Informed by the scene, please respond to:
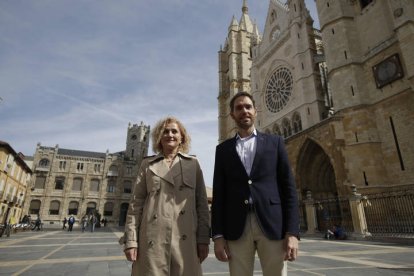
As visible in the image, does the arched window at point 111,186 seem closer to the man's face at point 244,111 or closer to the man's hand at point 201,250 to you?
the man's hand at point 201,250

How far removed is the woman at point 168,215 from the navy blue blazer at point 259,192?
0.59ft

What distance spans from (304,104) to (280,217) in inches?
751

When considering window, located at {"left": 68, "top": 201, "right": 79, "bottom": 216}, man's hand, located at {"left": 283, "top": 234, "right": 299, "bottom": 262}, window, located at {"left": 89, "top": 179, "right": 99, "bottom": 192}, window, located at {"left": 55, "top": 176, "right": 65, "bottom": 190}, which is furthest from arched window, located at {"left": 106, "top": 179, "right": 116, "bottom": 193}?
man's hand, located at {"left": 283, "top": 234, "right": 299, "bottom": 262}

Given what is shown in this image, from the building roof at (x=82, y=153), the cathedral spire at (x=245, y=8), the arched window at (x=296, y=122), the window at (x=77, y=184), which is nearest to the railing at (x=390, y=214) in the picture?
the arched window at (x=296, y=122)

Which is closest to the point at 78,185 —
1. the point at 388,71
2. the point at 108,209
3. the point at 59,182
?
the point at 59,182

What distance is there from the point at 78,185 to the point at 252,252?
41702mm

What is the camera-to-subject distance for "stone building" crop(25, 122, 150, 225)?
35719 millimetres

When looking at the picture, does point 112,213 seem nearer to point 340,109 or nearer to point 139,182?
point 340,109

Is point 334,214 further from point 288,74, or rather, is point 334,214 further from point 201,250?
point 201,250

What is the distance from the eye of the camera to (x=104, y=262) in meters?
5.40

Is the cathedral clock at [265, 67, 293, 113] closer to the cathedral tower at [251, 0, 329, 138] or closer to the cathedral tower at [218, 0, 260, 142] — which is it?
the cathedral tower at [251, 0, 329, 138]

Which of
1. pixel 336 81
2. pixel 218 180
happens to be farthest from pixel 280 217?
pixel 336 81

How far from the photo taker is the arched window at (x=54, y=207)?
117 ft

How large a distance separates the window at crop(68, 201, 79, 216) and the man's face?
134 ft
